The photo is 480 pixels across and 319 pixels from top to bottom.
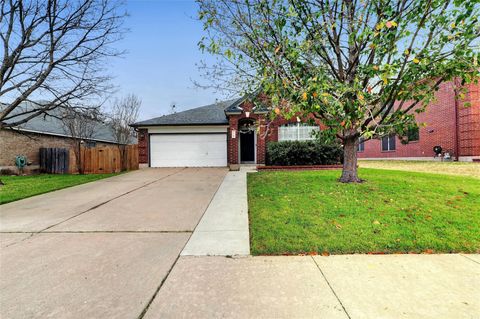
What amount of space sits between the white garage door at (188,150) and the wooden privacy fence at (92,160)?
55.9 inches

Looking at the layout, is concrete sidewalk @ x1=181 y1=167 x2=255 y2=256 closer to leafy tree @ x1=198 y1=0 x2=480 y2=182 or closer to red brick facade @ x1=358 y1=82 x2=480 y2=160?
leafy tree @ x1=198 y1=0 x2=480 y2=182

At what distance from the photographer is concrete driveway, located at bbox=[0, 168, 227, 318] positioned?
227 centimetres

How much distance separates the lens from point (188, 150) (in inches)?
671

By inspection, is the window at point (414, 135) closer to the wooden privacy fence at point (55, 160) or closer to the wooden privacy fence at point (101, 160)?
the wooden privacy fence at point (101, 160)

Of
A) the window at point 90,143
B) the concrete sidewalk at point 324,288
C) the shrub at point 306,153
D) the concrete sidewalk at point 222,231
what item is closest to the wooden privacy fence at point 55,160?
the window at point 90,143

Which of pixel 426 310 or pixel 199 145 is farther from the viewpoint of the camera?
pixel 199 145

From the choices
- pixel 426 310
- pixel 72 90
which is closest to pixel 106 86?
pixel 72 90

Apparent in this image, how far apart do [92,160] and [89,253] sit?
541 inches

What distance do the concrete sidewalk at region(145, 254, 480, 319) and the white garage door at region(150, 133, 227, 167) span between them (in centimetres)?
1391

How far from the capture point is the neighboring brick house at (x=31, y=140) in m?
14.9

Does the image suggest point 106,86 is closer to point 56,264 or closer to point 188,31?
point 188,31

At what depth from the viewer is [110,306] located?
221 cm

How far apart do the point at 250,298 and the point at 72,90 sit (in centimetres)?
1258

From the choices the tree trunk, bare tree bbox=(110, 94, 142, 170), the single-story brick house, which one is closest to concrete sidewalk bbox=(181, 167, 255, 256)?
the tree trunk
